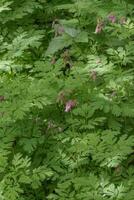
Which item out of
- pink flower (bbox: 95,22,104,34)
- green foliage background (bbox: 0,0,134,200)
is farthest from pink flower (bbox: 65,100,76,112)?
pink flower (bbox: 95,22,104,34)

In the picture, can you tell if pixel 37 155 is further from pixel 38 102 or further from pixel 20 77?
pixel 20 77

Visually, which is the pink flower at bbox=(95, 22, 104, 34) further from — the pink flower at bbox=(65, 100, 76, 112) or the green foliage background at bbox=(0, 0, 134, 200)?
the pink flower at bbox=(65, 100, 76, 112)

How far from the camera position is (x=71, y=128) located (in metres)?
3.42

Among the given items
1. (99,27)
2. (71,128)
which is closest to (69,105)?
(71,128)

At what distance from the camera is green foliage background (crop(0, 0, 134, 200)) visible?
119 inches

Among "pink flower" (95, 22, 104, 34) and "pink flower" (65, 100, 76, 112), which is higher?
"pink flower" (95, 22, 104, 34)

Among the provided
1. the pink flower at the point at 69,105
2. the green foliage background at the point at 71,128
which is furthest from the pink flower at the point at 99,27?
the pink flower at the point at 69,105

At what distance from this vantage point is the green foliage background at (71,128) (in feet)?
9.96

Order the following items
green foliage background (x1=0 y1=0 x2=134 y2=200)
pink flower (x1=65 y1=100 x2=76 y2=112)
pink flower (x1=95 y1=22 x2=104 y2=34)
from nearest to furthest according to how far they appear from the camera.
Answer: green foliage background (x1=0 y1=0 x2=134 y2=200) → pink flower (x1=65 y1=100 x2=76 y2=112) → pink flower (x1=95 y1=22 x2=104 y2=34)

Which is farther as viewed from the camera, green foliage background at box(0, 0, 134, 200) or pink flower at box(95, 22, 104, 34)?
pink flower at box(95, 22, 104, 34)

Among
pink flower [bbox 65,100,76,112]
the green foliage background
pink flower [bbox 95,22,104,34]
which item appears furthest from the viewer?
pink flower [bbox 95,22,104,34]

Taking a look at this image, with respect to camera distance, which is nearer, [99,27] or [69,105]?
[69,105]

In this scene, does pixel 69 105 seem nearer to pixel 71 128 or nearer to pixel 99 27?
pixel 71 128

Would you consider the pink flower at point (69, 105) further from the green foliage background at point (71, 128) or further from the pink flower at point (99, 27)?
the pink flower at point (99, 27)
